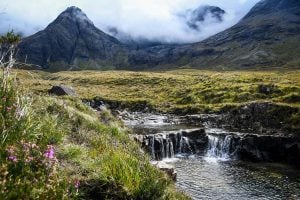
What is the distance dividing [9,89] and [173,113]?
80.5 metres

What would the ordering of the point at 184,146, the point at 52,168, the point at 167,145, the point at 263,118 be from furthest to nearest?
the point at 263,118, the point at 184,146, the point at 167,145, the point at 52,168

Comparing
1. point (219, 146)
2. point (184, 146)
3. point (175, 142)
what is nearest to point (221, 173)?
point (219, 146)

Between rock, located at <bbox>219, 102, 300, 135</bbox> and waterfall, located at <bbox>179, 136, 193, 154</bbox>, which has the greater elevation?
rock, located at <bbox>219, 102, 300, 135</bbox>

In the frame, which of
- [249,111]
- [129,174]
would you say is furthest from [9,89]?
[249,111]

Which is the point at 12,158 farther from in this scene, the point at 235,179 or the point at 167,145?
the point at 167,145

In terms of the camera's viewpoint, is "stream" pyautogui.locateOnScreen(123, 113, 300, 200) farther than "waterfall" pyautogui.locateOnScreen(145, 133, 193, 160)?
No

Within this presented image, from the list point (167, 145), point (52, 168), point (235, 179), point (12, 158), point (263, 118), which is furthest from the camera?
→ point (263, 118)

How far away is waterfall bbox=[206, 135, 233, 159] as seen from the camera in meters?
53.5

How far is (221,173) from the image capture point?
42312mm

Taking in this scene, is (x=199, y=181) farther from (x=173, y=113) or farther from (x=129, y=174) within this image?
(x=173, y=113)

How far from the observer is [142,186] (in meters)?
9.25

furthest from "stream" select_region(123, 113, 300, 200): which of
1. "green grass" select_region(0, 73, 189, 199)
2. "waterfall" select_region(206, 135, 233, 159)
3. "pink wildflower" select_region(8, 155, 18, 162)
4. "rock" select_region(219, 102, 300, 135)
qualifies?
"pink wildflower" select_region(8, 155, 18, 162)

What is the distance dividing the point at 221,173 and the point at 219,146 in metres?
12.2

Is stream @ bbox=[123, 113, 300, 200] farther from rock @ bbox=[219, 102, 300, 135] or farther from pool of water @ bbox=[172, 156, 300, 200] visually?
rock @ bbox=[219, 102, 300, 135]
